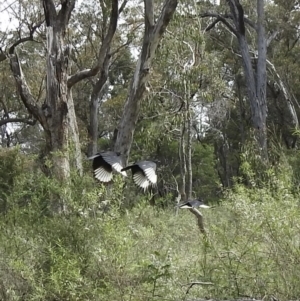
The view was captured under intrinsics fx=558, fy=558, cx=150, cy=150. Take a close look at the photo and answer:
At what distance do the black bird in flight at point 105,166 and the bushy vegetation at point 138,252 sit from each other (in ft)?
0.26

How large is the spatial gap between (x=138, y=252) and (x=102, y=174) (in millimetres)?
646

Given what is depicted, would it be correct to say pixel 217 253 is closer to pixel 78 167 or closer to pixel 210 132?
pixel 78 167

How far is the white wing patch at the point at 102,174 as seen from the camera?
408 centimetres

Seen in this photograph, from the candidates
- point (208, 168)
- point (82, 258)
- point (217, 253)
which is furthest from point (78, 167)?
point (208, 168)

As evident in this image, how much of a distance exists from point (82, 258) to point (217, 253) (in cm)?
91

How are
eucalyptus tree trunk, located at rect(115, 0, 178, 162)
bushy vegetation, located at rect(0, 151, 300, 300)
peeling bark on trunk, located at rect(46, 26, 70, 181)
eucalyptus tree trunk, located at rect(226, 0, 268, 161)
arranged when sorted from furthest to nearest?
eucalyptus tree trunk, located at rect(226, 0, 268, 161), peeling bark on trunk, located at rect(46, 26, 70, 181), eucalyptus tree trunk, located at rect(115, 0, 178, 162), bushy vegetation, located at rect(0, 151, 300, 300)

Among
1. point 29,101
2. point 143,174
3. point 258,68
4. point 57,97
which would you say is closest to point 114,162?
point 143,174

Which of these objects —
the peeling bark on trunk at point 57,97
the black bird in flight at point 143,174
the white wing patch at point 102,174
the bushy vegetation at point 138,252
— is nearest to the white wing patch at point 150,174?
the black bird in flight at point 143,174

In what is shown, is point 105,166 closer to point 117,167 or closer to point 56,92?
point 117,167

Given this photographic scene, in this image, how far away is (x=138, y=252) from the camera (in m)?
3.85

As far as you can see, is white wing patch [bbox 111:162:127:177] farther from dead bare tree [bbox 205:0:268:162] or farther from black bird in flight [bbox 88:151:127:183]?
dead bare tree [bbox 205:0:268:162]

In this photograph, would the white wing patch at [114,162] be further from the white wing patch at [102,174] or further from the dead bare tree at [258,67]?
the dead bare tree at [258,67]

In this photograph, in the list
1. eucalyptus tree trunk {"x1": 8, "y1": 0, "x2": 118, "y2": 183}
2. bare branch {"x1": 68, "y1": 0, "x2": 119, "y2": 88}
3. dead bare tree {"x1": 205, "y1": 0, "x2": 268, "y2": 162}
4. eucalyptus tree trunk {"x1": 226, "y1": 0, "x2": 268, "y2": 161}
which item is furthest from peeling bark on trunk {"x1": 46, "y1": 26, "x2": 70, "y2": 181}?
eucalyptus tree trunk {"x1": 226, "y1": 0, "x2": 268, "y2": 161}

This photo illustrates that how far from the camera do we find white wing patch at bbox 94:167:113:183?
13.4 feet
